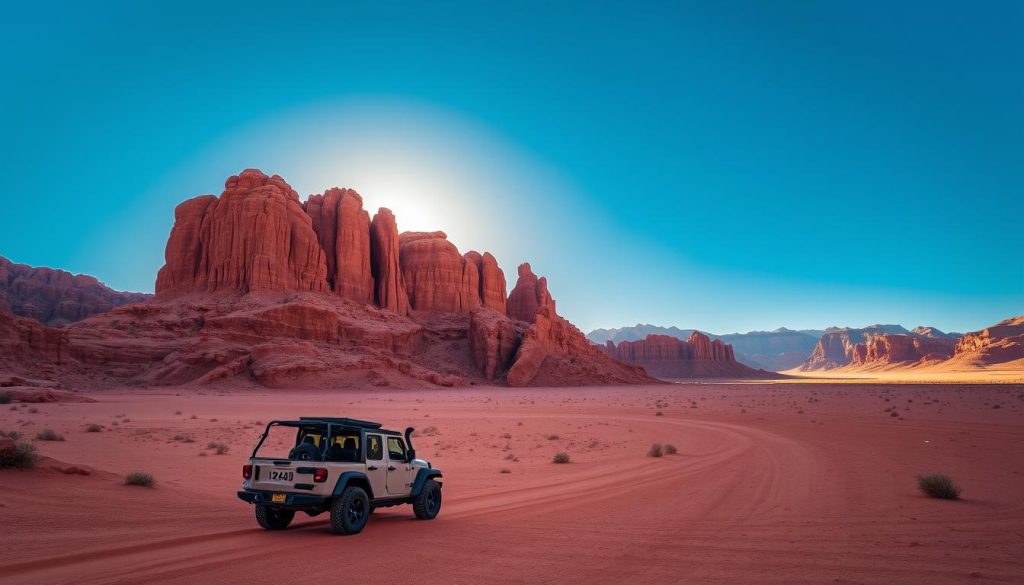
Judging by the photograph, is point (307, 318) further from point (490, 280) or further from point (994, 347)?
point (994, 347)

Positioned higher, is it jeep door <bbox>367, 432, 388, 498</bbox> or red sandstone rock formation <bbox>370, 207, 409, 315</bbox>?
red sandstone rock formation <bbox>370, 207, 409, 315</bbox>

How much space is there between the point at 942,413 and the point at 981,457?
19.1 meters

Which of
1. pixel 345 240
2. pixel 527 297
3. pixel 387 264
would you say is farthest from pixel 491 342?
pixel 527 297

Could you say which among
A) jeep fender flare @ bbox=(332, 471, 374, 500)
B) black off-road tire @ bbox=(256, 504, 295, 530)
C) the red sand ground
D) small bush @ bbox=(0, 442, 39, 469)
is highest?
small bush @ bbox=(0, 442, 39, 469)

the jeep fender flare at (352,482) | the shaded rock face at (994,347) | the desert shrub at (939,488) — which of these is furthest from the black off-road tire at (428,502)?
the shaded rock face at (994,347)

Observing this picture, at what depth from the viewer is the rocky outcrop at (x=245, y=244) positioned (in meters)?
77.2

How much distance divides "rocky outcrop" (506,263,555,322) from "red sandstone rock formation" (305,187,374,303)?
33364 mm

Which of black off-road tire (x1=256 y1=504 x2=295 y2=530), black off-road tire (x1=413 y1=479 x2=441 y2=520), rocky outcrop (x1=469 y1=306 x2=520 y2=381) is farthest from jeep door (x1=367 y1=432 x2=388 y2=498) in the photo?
rocky outcrop (x1=469 y1=306 x2=520 y2=381)

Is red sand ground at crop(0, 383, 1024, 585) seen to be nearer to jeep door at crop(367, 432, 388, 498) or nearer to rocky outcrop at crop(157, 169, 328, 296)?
jeep door at crop(367, 432, 388, 498)

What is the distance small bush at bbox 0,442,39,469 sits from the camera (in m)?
10.5

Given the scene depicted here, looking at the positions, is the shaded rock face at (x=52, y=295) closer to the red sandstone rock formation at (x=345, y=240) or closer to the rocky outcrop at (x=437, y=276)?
the red sandstone rock formation at (x=345, y=240)

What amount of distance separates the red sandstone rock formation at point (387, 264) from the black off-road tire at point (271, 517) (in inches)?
3333

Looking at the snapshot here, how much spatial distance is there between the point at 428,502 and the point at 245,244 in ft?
248

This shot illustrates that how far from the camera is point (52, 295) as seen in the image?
116 metres
